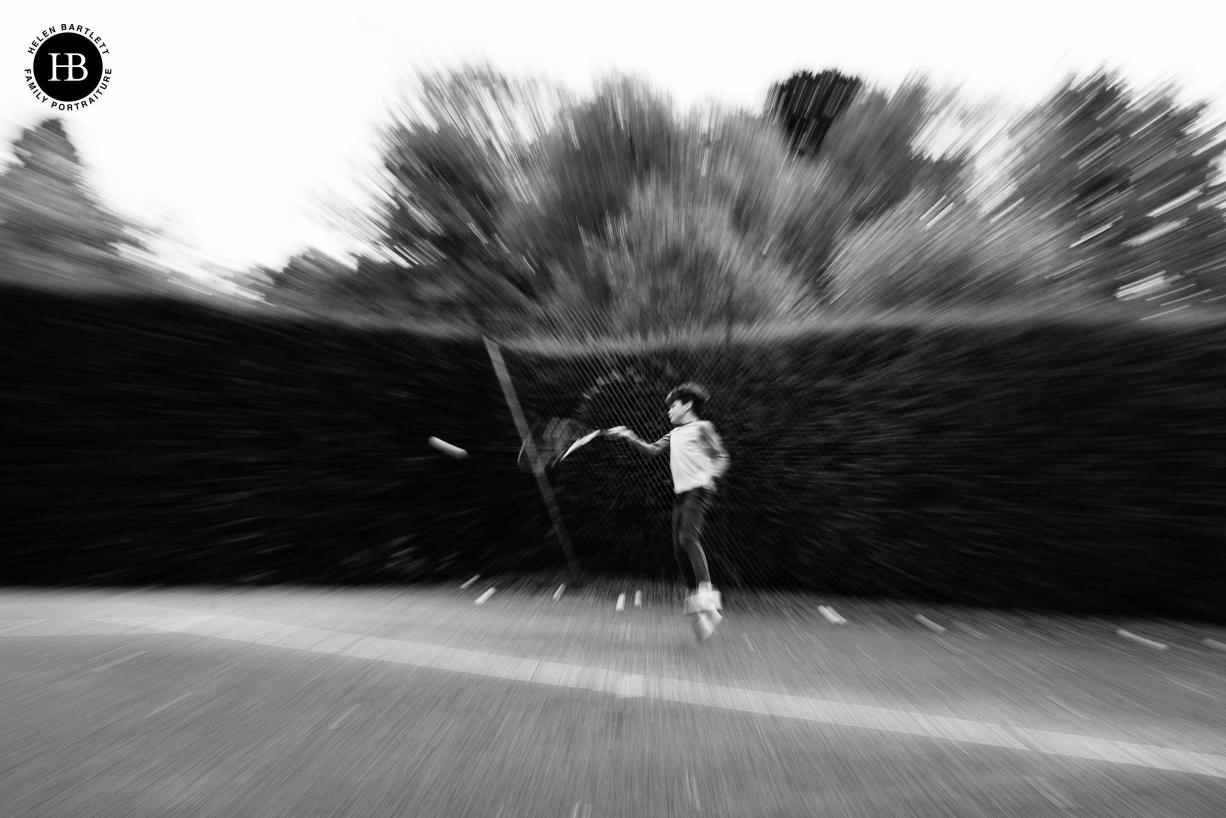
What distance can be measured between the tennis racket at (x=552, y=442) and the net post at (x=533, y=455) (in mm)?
13

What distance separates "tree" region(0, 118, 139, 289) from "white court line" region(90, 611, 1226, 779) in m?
5.02

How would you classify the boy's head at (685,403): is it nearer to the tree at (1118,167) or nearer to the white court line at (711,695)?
the white court line at (711,695)

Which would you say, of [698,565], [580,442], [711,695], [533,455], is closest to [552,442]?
[533,455]

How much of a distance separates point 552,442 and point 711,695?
4.37m

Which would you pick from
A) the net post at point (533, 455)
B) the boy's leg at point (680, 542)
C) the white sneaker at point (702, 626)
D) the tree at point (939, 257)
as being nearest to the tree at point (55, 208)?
the net post at point (533, 455)

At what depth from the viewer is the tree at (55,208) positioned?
10.9 metres

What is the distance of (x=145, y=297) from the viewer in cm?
723

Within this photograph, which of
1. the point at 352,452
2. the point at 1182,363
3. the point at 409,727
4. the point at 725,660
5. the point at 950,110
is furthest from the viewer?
the point at 950,110

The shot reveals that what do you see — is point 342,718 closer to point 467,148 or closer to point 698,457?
point 698,457

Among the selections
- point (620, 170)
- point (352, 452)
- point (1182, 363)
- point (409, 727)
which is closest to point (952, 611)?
point (1182, 363)

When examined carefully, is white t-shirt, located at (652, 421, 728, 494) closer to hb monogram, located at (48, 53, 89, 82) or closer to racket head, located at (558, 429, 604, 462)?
racket head, located at (558, 429, 604, 462)

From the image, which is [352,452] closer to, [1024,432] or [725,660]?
[725,660]

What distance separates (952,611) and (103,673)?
225 inches

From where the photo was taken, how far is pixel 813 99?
24.4 metres
